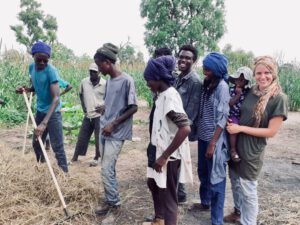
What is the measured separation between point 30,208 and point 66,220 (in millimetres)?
345

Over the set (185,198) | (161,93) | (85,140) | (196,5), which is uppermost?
(196,5)

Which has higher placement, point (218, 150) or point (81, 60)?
point (81, 60)

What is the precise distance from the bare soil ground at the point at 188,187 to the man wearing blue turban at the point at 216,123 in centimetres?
44

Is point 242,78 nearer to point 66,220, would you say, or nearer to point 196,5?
point 66,220

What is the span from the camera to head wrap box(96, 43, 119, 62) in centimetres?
300

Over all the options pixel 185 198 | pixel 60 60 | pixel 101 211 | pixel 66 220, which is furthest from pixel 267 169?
pixel 60 60

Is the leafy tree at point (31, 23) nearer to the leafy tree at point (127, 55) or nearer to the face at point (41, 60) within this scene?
the leafy tree at point (127, 55)

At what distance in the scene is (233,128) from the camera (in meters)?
2.81

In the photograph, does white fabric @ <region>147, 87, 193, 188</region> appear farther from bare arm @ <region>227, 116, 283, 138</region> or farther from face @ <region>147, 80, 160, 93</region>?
bare arm @ <region>227, 116, 283, 138</region>

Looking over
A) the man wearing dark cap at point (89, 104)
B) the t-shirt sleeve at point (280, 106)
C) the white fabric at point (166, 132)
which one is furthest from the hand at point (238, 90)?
the man wearing dark cap at point (89, 104)

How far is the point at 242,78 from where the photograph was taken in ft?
9.97

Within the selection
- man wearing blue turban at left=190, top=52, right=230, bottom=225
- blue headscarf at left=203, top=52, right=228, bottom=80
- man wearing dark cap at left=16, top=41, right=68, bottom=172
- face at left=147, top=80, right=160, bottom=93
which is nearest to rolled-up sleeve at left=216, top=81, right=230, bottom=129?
man wearing blue turban at left=190, top=52, right=230, bottom=225

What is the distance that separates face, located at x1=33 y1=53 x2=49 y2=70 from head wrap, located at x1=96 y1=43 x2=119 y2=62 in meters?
0.78

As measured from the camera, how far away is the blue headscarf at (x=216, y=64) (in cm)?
298
